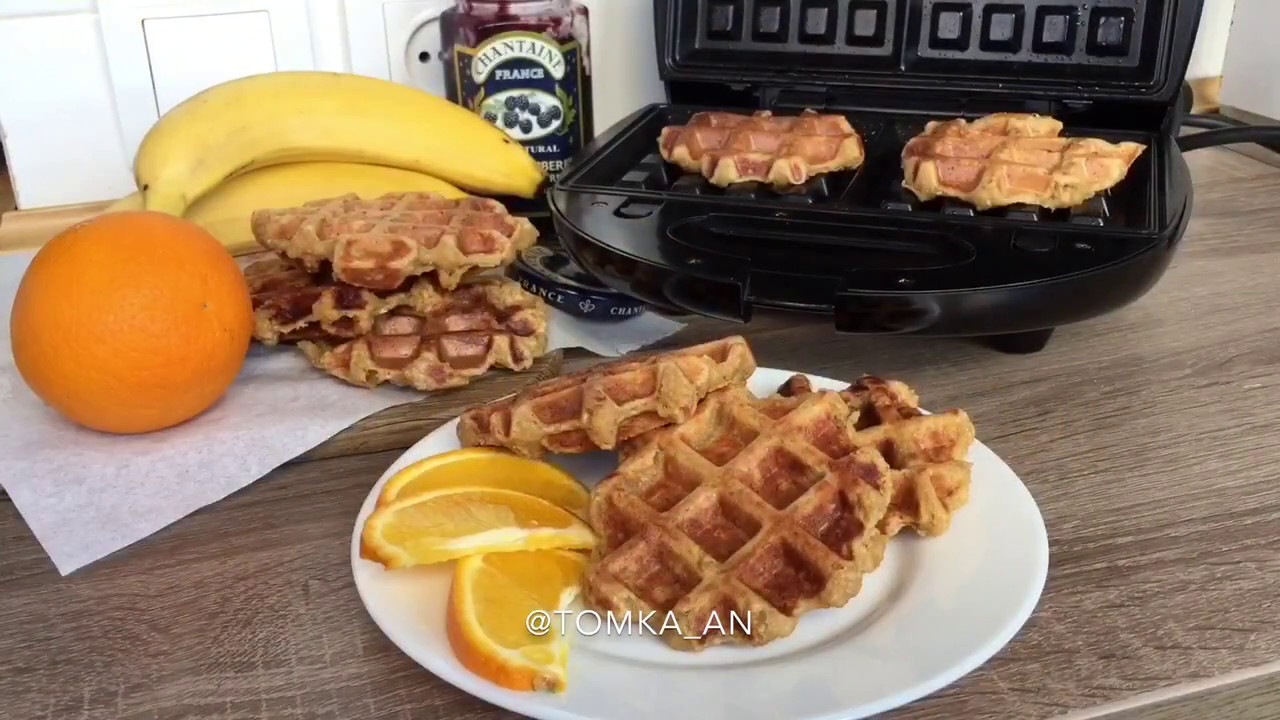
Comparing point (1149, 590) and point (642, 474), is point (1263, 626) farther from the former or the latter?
point (642, 474)

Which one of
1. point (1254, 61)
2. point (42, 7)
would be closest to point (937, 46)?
point (1254, 61)

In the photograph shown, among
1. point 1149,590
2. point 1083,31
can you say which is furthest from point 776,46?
point 1149,590

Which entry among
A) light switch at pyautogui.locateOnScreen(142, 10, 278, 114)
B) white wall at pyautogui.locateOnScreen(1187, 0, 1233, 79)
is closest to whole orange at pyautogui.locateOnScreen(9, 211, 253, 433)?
light switch at pyautogui.locateOnScreen(142, 10, 278, 114)

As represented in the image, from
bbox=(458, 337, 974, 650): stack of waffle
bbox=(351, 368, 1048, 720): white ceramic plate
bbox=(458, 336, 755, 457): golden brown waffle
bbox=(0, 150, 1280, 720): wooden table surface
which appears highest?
bbox=(458, 336, 755, 457): golden brown waffle

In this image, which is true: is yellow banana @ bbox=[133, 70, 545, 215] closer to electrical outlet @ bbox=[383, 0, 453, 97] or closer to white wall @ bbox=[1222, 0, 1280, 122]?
electrical outlet @ bbox=[383, 0, 453, 97]

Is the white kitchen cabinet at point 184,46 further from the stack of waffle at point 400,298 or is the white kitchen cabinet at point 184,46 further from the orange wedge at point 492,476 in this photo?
the orange wedge at point 492,476

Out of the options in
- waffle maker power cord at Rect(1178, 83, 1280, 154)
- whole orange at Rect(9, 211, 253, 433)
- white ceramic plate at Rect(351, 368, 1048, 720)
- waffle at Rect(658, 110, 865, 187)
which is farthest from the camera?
waffle maker power cord at Rect(1178, 83, 1280, 154)

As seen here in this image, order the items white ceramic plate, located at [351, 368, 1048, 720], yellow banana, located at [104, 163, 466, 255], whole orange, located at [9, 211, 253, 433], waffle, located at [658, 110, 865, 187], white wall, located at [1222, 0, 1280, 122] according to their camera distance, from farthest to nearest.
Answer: white wall, located at [1222, 0, 1280, 122] < yellow banana, located at [104, 163, 466, 255] < waffle, located at [658, 110, 865, 187] < whole orange, located at [9, 211, 253, 433] < white ceramic plate, located at [351, 368, 1048, 720]
